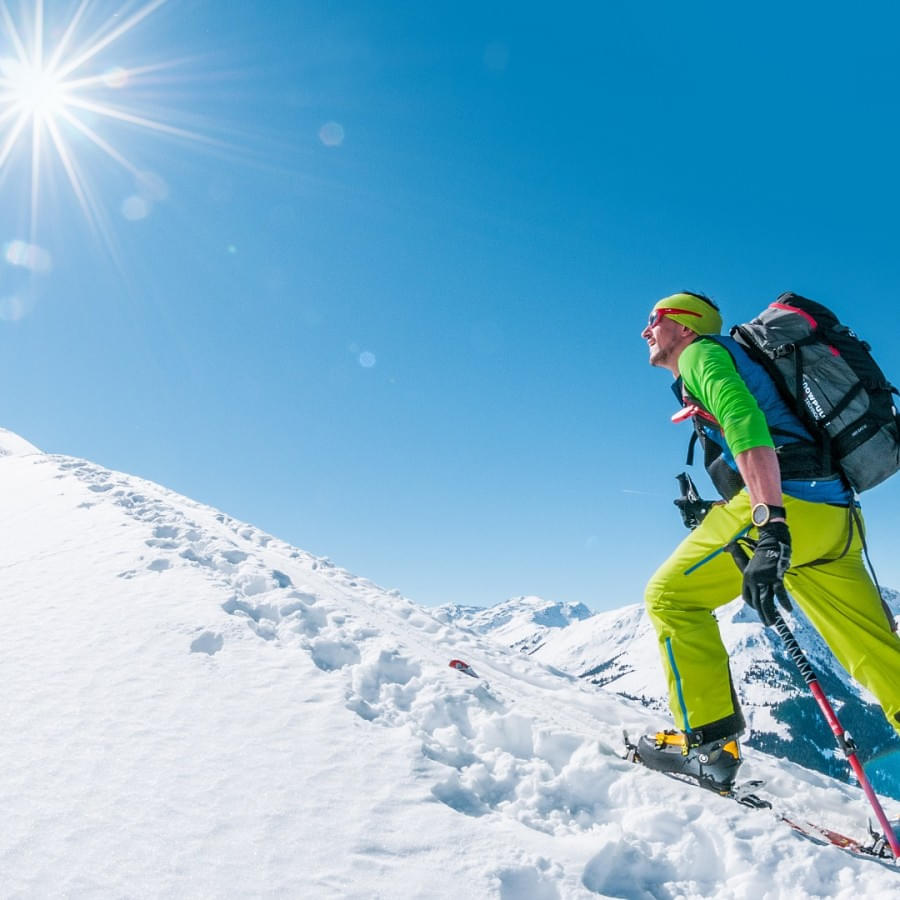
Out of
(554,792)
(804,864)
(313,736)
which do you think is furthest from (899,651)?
(313,736)

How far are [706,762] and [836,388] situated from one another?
8.05ft

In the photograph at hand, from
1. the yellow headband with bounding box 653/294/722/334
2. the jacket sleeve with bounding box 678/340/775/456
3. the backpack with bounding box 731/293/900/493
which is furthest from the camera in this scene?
the yellow headband with bounding box 653/294/722/334

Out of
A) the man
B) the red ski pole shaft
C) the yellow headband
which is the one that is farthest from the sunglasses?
the red ski pole shaft

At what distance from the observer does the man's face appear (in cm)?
439

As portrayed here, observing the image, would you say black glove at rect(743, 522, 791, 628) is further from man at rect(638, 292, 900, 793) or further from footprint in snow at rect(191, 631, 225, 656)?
footprint in snow at rect(191, 631, 225, 656)

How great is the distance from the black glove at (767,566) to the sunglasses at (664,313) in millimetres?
1722

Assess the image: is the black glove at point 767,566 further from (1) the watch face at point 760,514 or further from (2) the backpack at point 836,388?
(2) the backpack at point 836,388

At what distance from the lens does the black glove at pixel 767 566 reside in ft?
10.6

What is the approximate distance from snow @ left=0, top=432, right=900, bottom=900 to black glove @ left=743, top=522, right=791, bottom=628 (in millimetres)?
1077

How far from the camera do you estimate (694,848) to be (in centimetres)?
285

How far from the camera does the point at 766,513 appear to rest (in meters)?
3.35

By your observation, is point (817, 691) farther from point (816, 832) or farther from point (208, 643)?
point (208, 643)

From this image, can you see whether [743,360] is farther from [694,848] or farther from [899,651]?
[694,848]

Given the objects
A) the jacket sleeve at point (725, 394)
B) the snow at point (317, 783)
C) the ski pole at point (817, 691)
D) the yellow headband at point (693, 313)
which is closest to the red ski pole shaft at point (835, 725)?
the ski pole at point (817, 691)
